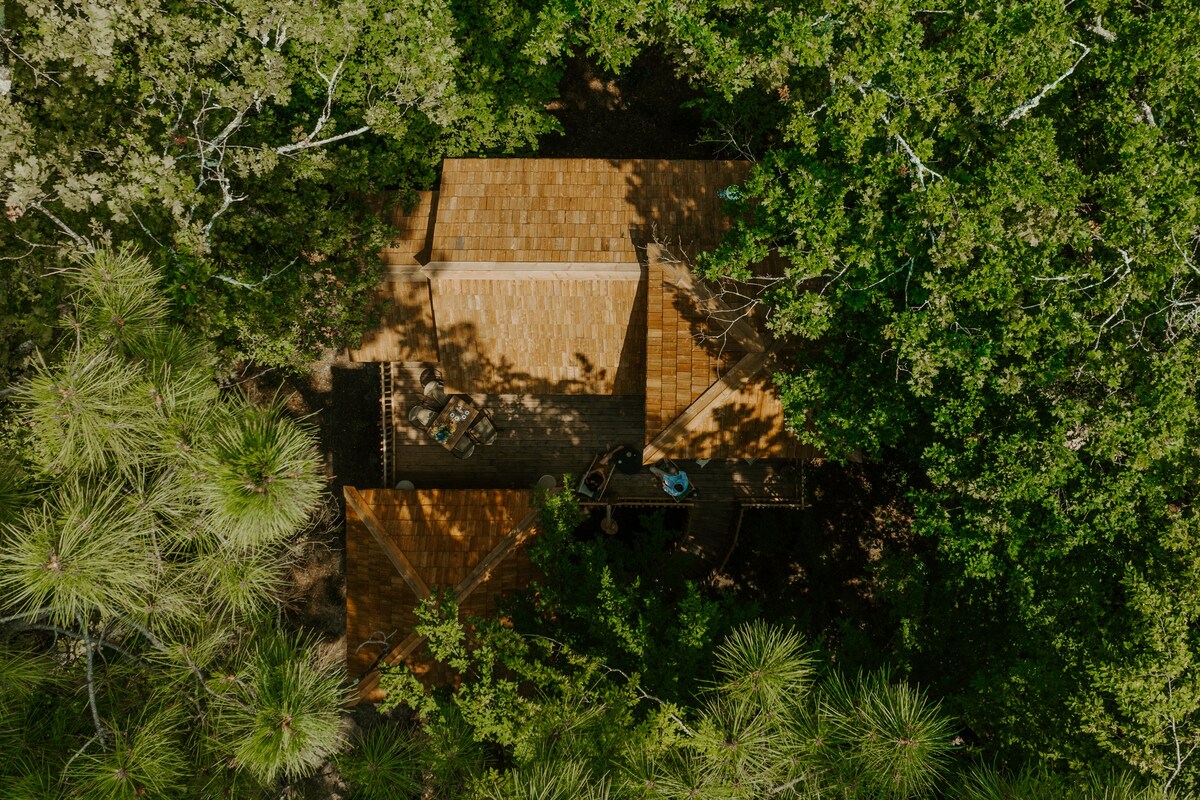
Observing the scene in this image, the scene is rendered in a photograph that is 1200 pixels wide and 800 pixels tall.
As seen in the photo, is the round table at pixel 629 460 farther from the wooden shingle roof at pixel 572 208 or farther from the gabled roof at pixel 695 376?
the wooden shingle roof at pixel 572 208

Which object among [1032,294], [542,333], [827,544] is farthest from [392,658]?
[1032,294]

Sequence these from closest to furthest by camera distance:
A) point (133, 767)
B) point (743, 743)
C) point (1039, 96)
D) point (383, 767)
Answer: point (133, 767), point (743, 743), point (383, 767), point (1039, 96)

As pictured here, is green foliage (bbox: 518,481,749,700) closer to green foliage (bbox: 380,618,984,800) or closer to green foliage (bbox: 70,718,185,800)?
green foliage (bbox: 380,618,984,800)

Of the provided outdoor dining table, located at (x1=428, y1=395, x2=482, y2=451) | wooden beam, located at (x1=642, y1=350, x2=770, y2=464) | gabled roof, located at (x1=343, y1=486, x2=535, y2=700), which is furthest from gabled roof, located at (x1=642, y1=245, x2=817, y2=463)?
outdoor dining table, located at (x1=428, y1=395, x2=482, y2=451)

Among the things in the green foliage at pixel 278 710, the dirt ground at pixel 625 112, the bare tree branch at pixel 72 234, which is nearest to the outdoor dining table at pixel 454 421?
the green foliage at pixel 278 710

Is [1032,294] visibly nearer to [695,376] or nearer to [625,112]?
[695,376]

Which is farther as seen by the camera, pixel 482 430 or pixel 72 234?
pixel 482 430
